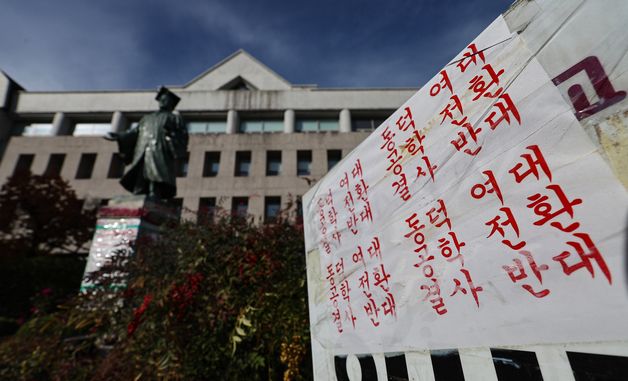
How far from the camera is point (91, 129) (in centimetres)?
2020

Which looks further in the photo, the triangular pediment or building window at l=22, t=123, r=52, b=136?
the triangular pediment

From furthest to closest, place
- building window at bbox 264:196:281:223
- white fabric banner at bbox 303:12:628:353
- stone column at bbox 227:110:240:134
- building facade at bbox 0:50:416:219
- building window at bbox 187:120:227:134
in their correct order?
building window at bbox 187:120:227:134 → stone column at bbox 227:110:240:134 → building facade at bbox 0:50:416:219 → building window at bbox 264:196:281:223 → white fabric banner at bbox 303:12:628:353

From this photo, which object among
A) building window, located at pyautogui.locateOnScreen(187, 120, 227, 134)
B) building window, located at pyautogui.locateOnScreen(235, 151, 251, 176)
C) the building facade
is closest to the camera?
the building facade

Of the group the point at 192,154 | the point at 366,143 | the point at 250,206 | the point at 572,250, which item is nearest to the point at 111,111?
the point at 192,154

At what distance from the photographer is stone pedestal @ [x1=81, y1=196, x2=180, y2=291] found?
4176mm

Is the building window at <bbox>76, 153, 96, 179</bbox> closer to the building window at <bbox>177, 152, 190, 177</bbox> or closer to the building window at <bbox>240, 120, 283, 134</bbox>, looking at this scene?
the building window at <bbox>177, 152, 190, 177</bbox>

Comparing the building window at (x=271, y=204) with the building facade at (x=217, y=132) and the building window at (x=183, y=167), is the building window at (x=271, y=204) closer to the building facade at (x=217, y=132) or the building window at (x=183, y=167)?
the building facade at (x=217, y=132)

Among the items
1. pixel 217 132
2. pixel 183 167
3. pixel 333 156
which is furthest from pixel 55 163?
pixel 333 156

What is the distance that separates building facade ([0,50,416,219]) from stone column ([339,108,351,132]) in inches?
2.6

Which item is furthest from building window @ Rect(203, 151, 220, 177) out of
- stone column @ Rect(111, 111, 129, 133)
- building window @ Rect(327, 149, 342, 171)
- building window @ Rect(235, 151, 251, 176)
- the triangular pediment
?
building window @ Rect(327, 149, 342, 171)

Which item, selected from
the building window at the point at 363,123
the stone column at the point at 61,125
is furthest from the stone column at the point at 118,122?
the building window at the point at 363,123

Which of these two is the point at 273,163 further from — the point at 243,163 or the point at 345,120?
the point at 345,120

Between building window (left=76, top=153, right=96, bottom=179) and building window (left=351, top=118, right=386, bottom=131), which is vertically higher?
building window (left=351, top=118, right=386, bottom=131)

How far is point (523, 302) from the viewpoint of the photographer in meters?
0.98
